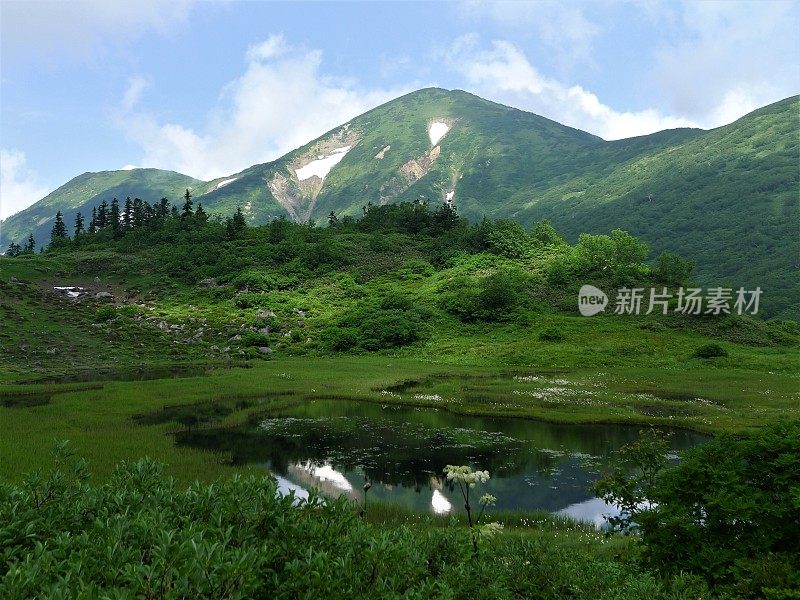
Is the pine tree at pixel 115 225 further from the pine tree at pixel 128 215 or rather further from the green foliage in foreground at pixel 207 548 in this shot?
the green foliage in foreground at pixel 207 548

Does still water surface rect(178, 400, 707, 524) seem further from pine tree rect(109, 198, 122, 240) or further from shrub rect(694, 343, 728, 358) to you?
pine tree rect(109, 198, 122, 240)

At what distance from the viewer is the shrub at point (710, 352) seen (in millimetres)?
61625

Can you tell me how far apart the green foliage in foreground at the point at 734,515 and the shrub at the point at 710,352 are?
194 feet

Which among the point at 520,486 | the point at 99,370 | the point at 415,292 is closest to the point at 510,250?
the point at 415,292

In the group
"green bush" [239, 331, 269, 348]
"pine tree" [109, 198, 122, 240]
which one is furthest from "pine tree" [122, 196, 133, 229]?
"green bush" [239, 331, 269, 348]

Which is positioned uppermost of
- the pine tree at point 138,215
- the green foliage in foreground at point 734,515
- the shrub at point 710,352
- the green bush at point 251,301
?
the pine tree at point 138,215

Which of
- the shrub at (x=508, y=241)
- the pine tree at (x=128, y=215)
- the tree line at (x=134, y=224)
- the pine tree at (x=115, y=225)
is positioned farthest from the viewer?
the pine tree at (x=128, y=215)

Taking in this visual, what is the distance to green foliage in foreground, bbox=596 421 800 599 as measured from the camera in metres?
8.44

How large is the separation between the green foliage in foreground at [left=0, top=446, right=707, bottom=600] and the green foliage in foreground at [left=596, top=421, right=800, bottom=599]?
2.28m

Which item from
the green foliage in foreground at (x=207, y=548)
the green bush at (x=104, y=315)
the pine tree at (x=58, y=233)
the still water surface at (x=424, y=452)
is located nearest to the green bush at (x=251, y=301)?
the green bush at (x=104, y=315)

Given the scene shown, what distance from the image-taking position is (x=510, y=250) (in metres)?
114

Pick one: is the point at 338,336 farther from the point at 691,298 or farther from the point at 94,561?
the point at 94,561

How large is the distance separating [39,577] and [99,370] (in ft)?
193

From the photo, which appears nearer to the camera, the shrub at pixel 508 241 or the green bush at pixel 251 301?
the green bush at pixel 251 301
